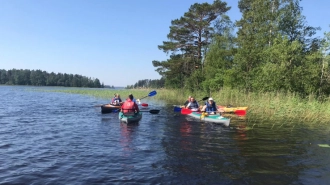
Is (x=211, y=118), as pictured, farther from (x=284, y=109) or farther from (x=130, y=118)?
(x=284, y=109)

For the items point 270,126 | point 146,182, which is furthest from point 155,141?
point 270,126

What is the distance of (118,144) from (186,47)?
27.4 metres

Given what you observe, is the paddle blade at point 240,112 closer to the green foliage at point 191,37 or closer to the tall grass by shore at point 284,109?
the tall grass by shore at point 284,109

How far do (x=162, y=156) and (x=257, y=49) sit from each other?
19082 mm

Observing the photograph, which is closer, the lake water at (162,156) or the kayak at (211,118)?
the lake water at (162,156)

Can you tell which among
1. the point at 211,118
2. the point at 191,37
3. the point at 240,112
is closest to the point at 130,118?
the point at 211,118

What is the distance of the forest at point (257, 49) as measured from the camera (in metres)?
20.4

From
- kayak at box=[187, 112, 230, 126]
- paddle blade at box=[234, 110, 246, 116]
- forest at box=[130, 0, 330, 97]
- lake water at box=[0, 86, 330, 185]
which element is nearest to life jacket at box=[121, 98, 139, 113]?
lake water at box=[0, 86, 330, 185]

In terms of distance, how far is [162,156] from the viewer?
7.97m

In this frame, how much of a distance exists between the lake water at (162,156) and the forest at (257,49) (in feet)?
29.1

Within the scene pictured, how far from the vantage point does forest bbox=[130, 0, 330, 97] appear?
20.4 m

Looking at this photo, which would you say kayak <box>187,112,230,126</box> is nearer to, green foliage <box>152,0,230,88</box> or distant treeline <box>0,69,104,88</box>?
green foliage <box>152,0,230,88</box>

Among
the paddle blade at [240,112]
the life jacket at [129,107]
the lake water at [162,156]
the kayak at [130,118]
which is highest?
the life jacket at [129,107]

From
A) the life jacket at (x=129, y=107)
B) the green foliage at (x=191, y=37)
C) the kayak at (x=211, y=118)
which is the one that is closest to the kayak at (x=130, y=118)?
the life jacket at (x=129, y=107)
